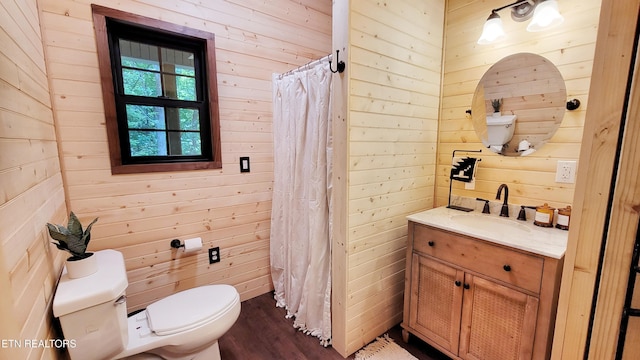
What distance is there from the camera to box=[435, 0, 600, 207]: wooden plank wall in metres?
1.50

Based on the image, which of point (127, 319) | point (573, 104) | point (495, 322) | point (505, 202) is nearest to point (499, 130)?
point (573, 104)

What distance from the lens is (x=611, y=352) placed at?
57 centimetres

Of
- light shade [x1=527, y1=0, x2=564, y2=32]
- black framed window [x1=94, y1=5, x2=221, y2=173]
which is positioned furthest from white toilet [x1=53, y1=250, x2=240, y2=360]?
light shade [x1=527, y1=0, x2=564, y2=32]

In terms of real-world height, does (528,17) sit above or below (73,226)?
above

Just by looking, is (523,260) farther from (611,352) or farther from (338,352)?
(338,352)

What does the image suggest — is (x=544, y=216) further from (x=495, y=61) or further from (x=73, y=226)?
(x=73, y=226)

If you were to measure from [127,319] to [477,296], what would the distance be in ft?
6.15

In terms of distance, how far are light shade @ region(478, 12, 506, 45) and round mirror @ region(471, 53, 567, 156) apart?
0.58 ft

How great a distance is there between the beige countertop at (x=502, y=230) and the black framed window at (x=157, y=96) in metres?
1.67

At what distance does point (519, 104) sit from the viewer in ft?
5.75

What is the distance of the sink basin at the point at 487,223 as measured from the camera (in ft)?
5.16

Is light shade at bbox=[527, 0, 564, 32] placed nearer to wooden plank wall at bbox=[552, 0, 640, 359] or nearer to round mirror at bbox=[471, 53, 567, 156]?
round mirror at bbox=[471, 53, 567, 156]

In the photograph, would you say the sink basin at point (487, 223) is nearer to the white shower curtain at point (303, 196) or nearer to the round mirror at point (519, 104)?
the round mirror at point (519, 104)

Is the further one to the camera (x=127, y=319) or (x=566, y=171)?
(x=566, y=171)
